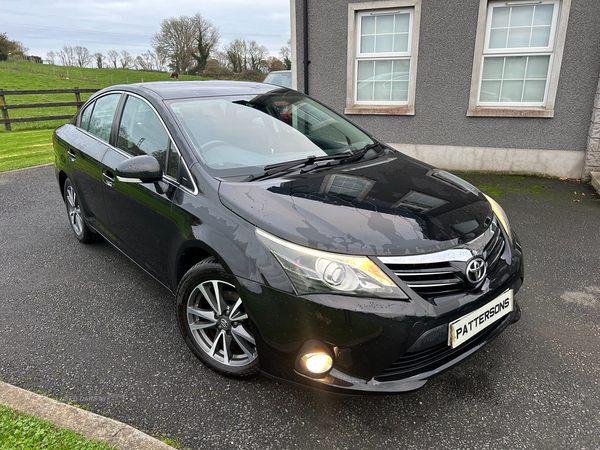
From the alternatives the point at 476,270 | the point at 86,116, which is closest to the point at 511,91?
the point at 476,270

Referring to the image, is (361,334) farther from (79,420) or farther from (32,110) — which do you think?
(32,110)

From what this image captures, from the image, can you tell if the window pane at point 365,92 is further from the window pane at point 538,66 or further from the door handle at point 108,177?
the door handle at point 108,177

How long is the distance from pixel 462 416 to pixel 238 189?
1629 millimetres

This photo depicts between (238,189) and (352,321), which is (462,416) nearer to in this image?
(352,321)

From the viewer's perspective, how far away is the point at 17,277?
3666mm

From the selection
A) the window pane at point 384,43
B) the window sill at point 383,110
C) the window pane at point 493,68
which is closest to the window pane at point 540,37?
the window pane at point 493,68

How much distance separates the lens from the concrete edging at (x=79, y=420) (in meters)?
1.88

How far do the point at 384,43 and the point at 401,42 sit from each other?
0.30 m

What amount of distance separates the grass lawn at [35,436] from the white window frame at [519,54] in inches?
274

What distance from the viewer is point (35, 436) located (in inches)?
75.0

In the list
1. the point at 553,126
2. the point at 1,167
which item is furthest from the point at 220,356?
the point at 1,167

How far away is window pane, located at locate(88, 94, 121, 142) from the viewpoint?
11.3 ft

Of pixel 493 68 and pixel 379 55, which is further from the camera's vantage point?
pixel 379 55

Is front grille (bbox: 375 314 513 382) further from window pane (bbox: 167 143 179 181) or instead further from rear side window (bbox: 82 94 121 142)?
rear side window (bbox: 82 94 121 142)
